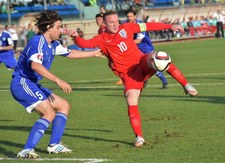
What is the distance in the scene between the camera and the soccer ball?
952 cm

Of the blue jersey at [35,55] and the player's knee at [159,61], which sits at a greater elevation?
the blue jersey at [35,55]

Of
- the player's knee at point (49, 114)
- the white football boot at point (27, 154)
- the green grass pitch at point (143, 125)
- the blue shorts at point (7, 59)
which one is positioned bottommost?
the blue shorts at point (7, 59)

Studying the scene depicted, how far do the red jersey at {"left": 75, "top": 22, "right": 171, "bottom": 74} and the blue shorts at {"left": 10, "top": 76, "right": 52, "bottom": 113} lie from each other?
1.50m

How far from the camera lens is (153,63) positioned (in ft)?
31.3

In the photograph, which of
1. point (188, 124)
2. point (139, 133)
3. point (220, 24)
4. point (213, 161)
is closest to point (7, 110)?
point (188, 124)

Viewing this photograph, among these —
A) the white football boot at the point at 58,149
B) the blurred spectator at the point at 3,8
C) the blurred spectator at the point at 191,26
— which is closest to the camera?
the white football boot at the point at 58,149

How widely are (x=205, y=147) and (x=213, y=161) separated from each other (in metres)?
1.01

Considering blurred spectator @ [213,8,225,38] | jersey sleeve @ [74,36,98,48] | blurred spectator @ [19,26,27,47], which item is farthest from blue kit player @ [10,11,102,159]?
blurred spectator @ [213,8,225,38]

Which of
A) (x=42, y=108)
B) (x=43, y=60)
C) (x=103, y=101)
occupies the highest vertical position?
(x=43, y=60)

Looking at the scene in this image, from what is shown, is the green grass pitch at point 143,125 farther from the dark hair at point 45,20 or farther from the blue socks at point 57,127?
the dark hair at point 45,20

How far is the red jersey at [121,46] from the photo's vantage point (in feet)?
33.3

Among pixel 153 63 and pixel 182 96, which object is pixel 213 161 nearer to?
pixel 153 63

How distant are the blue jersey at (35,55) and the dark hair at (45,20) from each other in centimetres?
13

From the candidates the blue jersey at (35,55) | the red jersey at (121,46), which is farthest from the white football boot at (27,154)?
the red jersey at (121,46)
